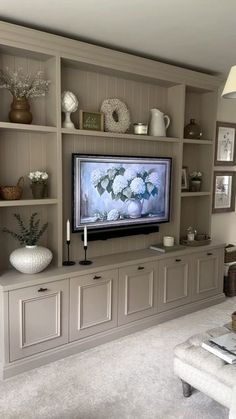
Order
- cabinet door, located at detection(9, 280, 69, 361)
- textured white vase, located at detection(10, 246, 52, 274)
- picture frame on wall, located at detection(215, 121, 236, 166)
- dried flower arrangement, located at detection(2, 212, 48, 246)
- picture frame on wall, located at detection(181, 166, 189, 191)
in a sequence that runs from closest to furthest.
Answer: cabinet door, located at detection(9, 280, 69, 361), textured white vase, located at detection(10, 246, 52, 274), dried flower arrangement, located at detection(2, 212, 48, 246), picture frame on wall, located at detection(181, 166, 189, 191), picture frame on wall, located at detection(215, 121, 236, 166)

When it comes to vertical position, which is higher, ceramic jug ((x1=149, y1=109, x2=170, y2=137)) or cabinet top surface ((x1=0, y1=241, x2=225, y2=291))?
ceramic jug ((x1=149, y1=109, x2=170, y2=137))

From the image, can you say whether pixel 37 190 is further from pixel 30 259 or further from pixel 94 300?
pixel 94 300

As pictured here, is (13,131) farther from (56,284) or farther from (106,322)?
(106,322)

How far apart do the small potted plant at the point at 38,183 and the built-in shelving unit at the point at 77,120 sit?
0.30 ft

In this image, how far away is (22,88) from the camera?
9.50 feet

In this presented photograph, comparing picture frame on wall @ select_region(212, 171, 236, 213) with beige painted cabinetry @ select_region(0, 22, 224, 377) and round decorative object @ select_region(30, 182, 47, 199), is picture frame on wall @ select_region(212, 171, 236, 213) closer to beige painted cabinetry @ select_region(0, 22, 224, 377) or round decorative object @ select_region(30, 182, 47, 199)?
beige painted cabinetry @ select_region(0, 22, 224, 377)

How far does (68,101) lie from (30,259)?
1.33 meters

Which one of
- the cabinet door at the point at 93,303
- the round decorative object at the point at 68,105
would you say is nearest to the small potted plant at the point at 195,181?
the cabinet door at the point at 93,303

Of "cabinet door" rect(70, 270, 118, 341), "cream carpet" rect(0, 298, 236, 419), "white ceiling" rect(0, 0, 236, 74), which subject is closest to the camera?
"cream carpet" rect(0, 298, 236, 419)

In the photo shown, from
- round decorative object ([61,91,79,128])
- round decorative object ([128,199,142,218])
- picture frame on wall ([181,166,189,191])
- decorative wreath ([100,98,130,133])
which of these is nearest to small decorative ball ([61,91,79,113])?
round decorative object ([61,91,79,128])

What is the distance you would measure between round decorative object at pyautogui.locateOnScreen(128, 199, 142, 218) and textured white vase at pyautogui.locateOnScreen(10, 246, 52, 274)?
3.40ft

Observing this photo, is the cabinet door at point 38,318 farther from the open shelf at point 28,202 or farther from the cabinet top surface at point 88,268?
the open shelf at point 28,202

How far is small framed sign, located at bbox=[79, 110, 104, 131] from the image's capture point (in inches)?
125

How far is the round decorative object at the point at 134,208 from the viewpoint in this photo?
3568 mm
